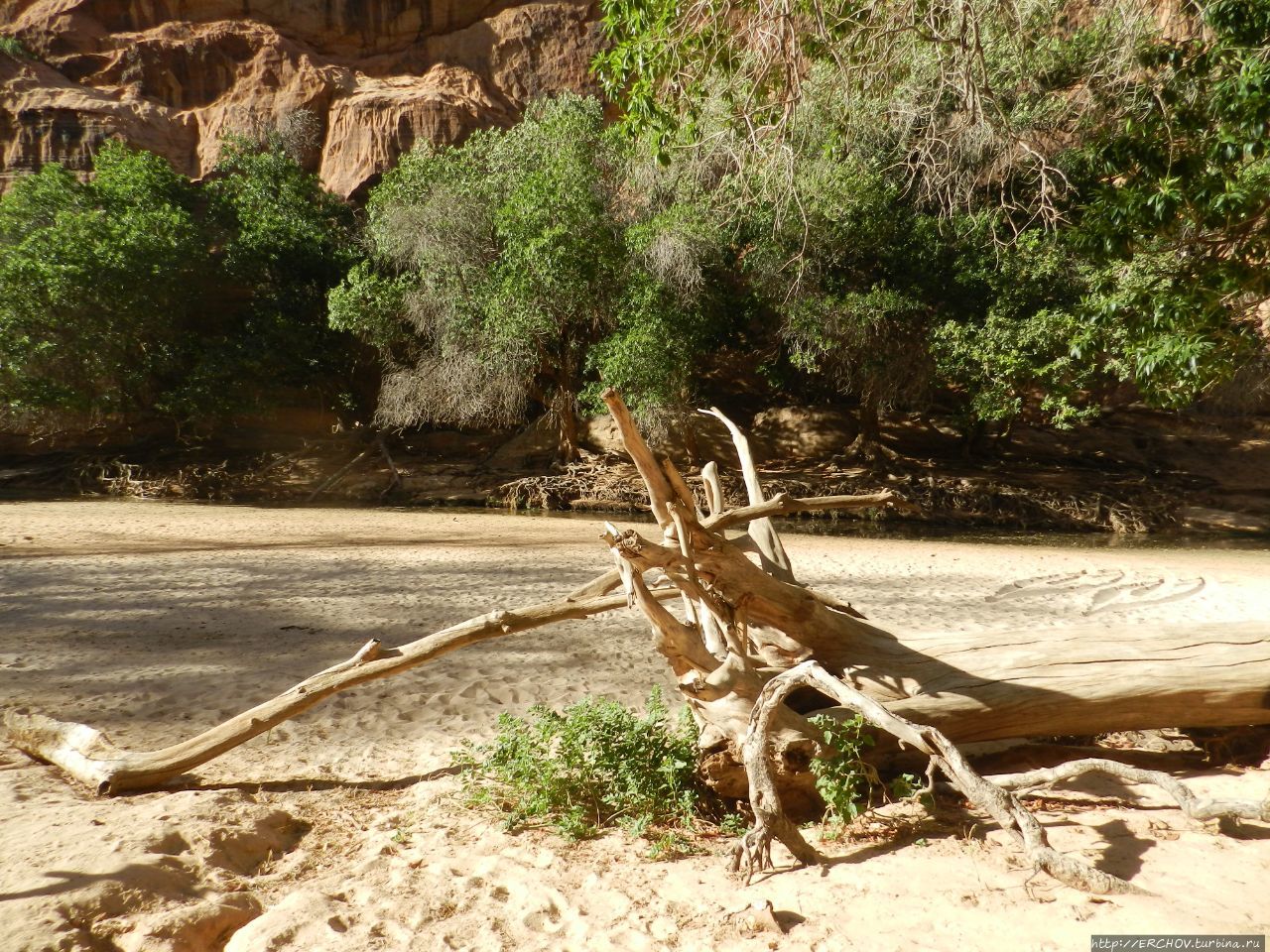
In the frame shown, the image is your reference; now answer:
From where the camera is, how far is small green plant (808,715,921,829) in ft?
11.0

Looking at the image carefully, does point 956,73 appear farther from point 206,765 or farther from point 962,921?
point 206,765

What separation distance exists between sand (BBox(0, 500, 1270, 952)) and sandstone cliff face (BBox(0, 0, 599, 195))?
20369mm

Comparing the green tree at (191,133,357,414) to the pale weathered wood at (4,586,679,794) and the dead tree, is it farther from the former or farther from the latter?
the dead tree

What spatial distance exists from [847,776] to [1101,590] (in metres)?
6.74

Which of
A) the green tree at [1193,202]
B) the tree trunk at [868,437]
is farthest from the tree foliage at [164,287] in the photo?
the green tree at [1193,202]

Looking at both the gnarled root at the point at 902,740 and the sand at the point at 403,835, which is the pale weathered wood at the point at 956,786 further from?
the sand at the point at 403,835

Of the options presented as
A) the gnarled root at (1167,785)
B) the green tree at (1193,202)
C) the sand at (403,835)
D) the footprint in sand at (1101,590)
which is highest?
the green tree at (1193,202)

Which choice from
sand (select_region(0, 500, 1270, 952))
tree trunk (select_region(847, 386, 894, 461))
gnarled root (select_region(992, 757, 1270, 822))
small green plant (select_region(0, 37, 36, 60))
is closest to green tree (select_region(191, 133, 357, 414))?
small green plant (select_region(0, 37, 36, 60))

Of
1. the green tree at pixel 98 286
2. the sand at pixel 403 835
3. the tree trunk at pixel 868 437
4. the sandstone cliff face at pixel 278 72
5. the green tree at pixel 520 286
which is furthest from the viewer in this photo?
the sandstone cliff face at pixel 278 72

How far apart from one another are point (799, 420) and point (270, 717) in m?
18.2

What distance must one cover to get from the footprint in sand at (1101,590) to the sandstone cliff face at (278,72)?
21.1m

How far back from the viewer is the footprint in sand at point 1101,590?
8047mm

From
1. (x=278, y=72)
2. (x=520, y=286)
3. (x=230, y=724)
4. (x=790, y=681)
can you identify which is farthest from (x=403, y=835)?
(x=278, y=72)

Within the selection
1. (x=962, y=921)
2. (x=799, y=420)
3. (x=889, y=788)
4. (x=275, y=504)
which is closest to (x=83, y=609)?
(x=889, y=788)
